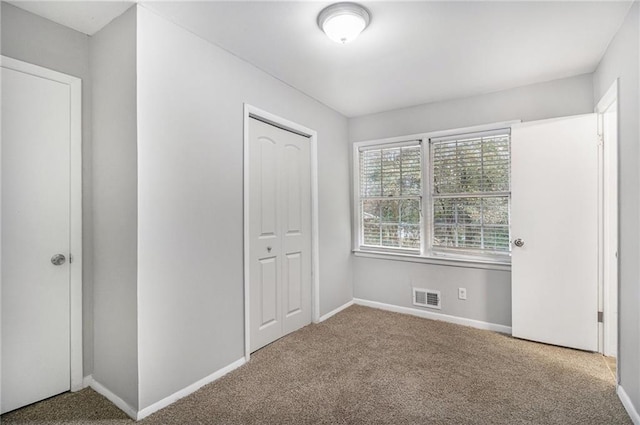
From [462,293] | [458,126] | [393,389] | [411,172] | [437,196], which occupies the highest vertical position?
[458,126]

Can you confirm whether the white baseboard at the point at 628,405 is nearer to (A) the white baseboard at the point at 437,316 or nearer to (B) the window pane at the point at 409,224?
(A) the white baseboard at the point at 437,316

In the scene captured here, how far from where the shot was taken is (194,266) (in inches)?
84.5

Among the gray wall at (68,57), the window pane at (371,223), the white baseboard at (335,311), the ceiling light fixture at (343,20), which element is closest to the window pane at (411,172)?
the window pane at (371,223)

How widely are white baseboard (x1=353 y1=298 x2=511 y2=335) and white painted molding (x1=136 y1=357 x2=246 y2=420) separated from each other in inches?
75.4

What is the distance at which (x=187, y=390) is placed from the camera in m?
2.09

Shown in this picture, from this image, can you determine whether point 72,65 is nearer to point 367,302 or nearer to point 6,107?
point 6,107

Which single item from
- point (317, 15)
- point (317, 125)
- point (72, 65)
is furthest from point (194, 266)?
point (317, 125)

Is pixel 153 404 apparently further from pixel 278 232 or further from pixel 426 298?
pixel 426 298

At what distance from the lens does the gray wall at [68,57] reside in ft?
6.12

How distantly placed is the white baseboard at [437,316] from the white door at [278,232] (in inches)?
37.9

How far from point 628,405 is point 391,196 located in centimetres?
258

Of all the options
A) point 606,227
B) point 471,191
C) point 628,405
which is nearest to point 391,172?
point 471,191

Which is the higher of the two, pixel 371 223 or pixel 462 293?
pixel 371 223

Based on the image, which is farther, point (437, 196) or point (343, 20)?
point (437, 196)
